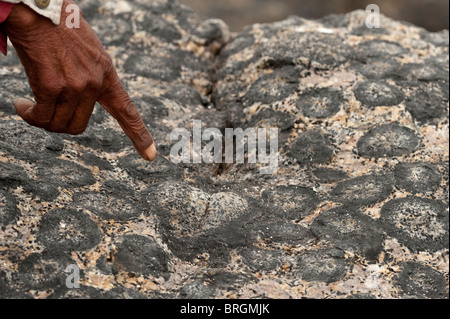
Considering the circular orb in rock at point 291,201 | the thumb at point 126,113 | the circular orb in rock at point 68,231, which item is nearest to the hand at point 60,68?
the thumb at point 126,113

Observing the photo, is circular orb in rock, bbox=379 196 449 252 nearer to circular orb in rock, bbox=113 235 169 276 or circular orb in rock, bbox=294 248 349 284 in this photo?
circular orb in rock, bbox=294 248 349 284

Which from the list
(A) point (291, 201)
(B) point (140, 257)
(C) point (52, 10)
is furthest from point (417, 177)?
(C) point (52, 10)

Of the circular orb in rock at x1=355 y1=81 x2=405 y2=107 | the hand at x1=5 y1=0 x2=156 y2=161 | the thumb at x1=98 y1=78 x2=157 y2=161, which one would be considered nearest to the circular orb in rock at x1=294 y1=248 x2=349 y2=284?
the thumb at x1=98 y1=78 x2=157 y2=161

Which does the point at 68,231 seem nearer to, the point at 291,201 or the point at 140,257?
the point at 140,257

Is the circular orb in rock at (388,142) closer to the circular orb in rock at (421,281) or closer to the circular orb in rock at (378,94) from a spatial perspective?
the circular orb in rock at (378,94)

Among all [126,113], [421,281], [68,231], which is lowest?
[421,281]

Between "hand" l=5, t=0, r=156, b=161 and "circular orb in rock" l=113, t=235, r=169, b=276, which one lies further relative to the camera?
"circular orb in rock" l=113, t=235, r=169, b=276

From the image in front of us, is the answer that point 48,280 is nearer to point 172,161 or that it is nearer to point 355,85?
point 172,161

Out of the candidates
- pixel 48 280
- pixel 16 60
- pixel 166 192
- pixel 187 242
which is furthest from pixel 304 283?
pixel 16 60
